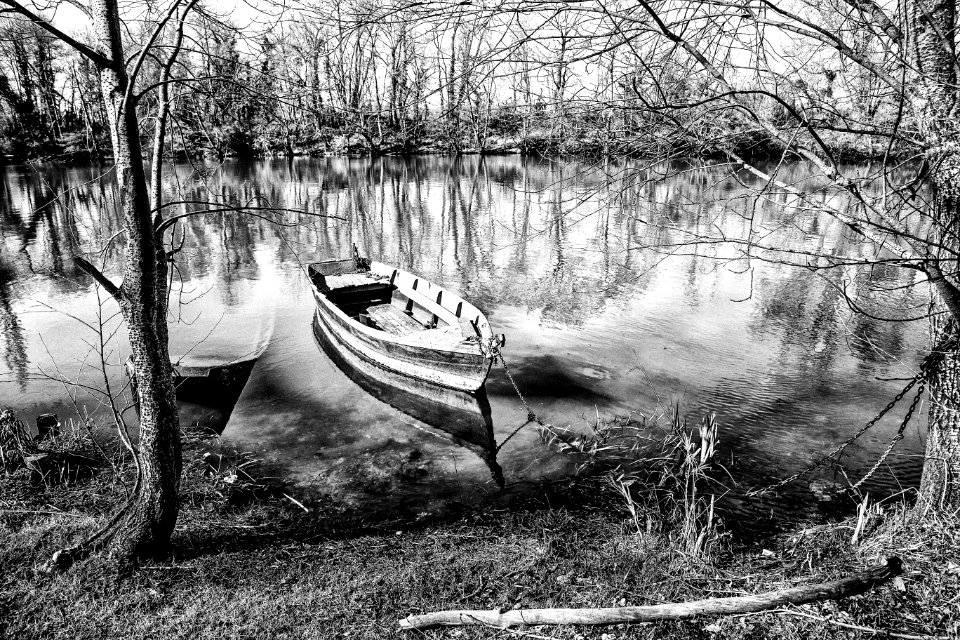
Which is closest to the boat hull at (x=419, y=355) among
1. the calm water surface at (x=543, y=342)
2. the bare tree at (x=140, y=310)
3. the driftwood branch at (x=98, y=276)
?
the calm water surface at (x=543, y=342)

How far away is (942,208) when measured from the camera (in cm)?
332

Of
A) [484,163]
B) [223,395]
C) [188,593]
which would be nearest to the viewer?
[188,593]

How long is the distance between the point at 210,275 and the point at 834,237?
1758 cm

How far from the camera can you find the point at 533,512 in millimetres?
5512

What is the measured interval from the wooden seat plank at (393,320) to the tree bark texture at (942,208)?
7.39m

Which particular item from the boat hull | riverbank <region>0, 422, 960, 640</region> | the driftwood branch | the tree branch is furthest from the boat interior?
the tree branch

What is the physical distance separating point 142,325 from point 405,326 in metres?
6.74

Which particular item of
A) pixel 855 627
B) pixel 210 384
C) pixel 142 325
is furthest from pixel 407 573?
pixel 210 384

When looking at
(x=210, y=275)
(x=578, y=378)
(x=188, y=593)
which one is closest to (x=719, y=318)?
(x=578, y=378)

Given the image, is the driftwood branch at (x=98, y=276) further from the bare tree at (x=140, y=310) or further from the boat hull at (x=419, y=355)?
the boat hull at (x=419, y=355)

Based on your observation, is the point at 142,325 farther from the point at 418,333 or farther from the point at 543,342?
the point at 543,342

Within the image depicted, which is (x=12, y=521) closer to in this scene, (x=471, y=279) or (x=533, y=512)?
(x=533, y=512)

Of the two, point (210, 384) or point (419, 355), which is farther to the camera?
point (419, 355)

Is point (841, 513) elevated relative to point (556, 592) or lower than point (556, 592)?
lower
